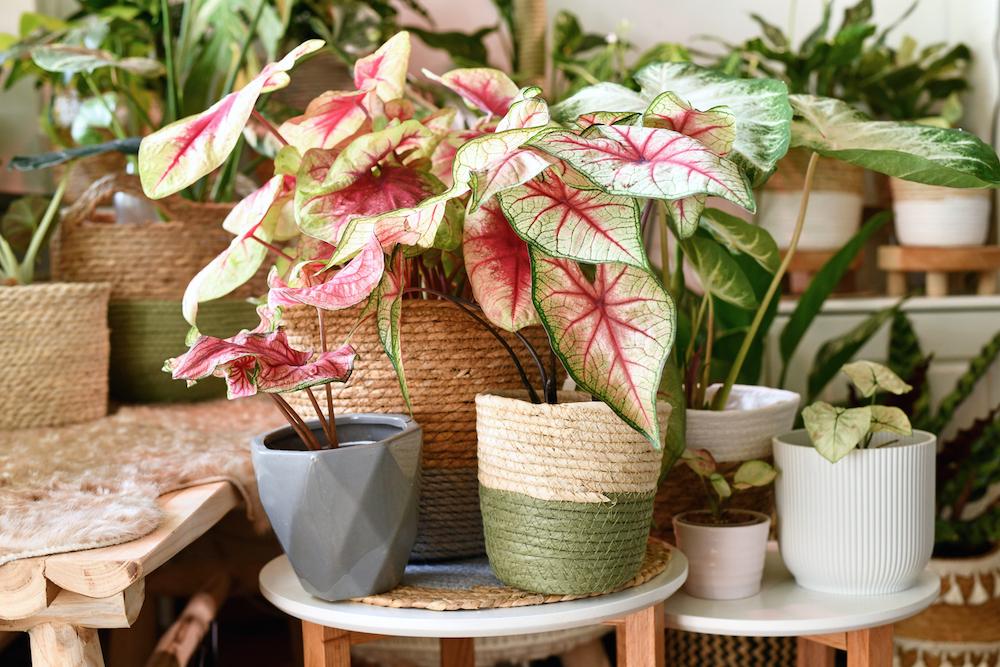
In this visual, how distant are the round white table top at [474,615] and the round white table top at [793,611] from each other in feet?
0.22

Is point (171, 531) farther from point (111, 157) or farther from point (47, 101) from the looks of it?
point (47, 101)

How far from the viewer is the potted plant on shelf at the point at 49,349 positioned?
1.12 meters

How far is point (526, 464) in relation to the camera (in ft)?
2.32

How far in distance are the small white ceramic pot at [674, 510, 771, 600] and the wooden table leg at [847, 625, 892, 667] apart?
3.6 inches

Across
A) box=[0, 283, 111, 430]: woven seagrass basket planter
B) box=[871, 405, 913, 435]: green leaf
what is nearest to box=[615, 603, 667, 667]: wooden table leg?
box=[871, 405, 913, 435]: green leaf

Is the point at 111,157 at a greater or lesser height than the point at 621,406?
greater

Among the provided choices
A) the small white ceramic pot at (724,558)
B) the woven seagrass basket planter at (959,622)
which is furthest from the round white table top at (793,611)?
the woven seagrass basket planter at (959,622)

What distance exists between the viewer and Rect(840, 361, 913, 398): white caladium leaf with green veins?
88 centimetres

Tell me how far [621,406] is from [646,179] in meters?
0.15

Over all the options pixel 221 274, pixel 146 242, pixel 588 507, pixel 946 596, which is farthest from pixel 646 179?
pixel 946 596

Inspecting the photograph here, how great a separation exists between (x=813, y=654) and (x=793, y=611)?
165mm

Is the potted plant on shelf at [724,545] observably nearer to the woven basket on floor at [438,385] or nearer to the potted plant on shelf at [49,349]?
the woven basket on floor at [438,385]

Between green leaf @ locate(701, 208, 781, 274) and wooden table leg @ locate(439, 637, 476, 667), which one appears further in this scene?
wooden table leg @ locate(439, 637, 476, 667)

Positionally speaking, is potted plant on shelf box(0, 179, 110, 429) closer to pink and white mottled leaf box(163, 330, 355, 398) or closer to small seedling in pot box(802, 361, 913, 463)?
pink and white mottled leaf box(163, 330, 355, 398)
